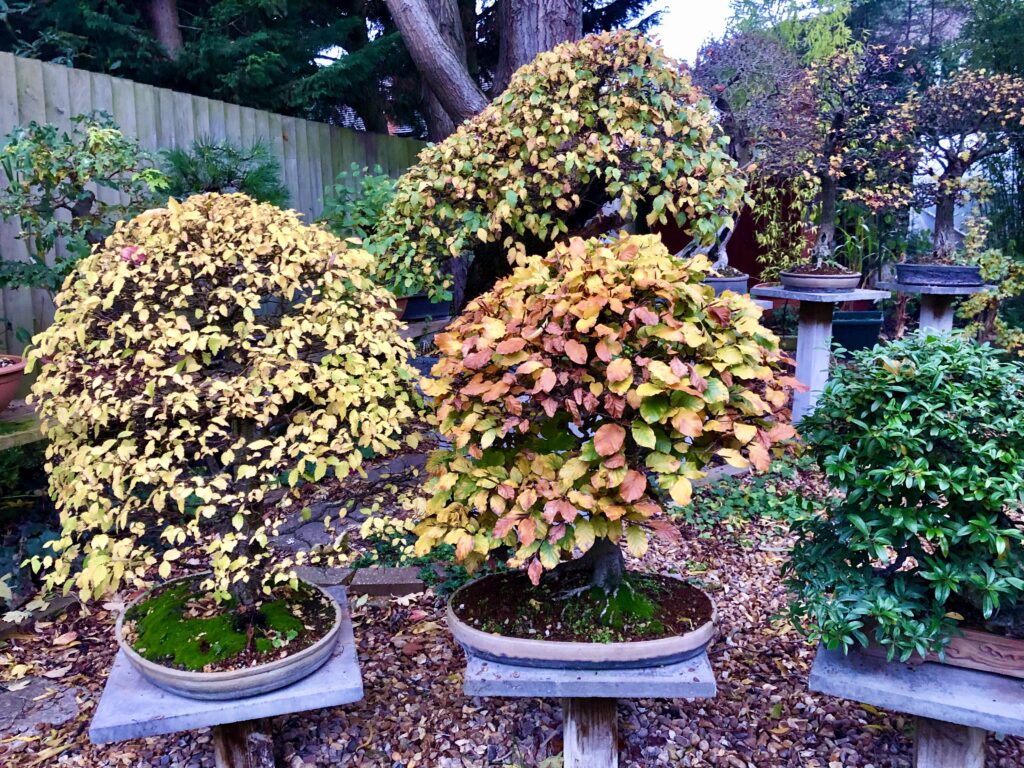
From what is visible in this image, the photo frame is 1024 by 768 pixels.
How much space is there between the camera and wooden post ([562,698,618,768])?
1797 mm

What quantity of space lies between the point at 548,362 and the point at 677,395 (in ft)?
0.94

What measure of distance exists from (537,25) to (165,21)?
9.28 feet

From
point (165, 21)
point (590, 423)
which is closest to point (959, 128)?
point (590, 423)

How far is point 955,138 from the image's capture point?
4.63 meters

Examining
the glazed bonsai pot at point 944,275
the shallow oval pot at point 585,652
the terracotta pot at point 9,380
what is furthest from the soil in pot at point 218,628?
the glazed bonsai pot at point 944,275

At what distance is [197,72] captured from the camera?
5.02 m

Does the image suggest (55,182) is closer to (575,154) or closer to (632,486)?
(575,154)

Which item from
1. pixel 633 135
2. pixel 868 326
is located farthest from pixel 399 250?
pixel 868 326

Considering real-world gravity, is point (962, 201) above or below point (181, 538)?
above

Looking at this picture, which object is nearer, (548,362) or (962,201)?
(548,362)

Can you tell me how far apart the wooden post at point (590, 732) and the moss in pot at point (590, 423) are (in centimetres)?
16

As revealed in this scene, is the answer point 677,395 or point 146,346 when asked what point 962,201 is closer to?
point 677,395

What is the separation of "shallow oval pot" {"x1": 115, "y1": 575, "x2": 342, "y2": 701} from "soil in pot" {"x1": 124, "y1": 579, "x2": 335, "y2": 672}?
31 mm

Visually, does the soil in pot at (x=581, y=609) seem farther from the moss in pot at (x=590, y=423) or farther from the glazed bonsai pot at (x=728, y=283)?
the glazed bonsai pot at (x=728, y=283)
